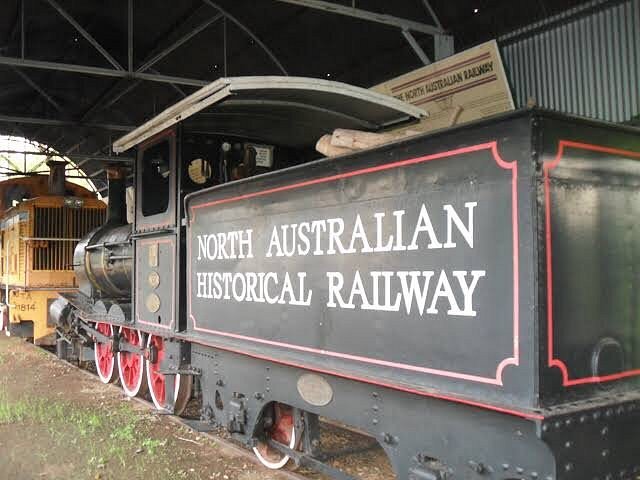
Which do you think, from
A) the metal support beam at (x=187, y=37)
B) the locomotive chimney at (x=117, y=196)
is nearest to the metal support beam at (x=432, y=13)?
the metal support beam at (x=187, y=37)

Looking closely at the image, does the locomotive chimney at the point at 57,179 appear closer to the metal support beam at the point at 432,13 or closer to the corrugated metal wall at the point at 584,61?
the metal support beam at the point at 432,13

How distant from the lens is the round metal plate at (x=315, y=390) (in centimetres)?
317

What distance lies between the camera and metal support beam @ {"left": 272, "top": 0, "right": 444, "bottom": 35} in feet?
24.1

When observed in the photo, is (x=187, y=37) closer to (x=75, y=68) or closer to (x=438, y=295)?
(x=75, y=68)

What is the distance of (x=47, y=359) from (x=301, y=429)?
6.87m

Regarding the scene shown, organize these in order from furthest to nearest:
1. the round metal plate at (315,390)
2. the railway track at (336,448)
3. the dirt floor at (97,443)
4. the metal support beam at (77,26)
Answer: the metal support beam at (77,26) < the dirt floor at (97,443) < the railway track at (336,448) < the round metal plate at (315,390)

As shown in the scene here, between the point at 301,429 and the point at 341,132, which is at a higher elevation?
the point at 341,132

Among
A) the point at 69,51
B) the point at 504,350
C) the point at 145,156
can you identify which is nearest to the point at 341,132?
the point at 504,350

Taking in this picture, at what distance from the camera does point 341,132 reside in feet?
10.8

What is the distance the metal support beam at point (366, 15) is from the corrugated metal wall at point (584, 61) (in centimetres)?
111

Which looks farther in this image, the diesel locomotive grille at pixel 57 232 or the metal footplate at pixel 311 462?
the diesel locomotive grille at pixel 57 232

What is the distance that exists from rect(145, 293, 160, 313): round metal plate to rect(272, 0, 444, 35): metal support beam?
419cm

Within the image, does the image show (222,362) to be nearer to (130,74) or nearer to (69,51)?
(130,74)

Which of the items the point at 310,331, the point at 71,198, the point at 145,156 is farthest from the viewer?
the point at 71,198
